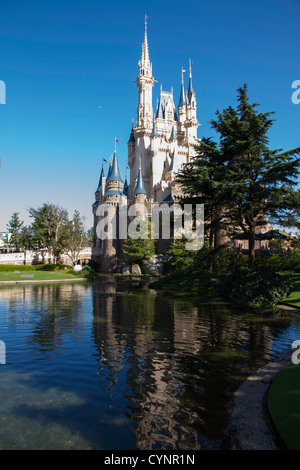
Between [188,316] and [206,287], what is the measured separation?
891cm

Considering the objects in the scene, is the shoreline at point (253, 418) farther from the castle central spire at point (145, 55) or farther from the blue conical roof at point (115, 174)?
the castle central spire at point (145, 55)

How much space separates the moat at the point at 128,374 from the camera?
4.41m

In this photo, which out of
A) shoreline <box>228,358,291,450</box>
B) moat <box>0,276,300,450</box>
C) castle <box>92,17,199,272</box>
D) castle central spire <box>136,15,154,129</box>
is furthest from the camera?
castle central spire <box>136,15,154,129</box>

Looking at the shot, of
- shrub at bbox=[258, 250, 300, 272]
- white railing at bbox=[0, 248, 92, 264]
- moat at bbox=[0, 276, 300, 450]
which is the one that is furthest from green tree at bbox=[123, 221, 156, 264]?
moat at bbox=[0, 276, 300, 450]

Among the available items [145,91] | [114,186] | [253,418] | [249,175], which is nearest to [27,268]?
[114,186]

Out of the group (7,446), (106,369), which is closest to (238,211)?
(106,369)

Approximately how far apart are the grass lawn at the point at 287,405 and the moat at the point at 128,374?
770 millimetres

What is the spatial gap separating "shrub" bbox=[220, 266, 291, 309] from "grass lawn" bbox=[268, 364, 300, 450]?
9.18 metres

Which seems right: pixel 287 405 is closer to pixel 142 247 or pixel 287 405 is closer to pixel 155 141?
pixel 142 247

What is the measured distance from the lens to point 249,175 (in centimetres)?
1969

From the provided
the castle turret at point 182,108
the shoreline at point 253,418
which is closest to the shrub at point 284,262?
the shoreline at point 253,418

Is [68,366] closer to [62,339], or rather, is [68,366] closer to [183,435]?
[62,339]

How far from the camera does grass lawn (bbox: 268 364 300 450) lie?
385 cm

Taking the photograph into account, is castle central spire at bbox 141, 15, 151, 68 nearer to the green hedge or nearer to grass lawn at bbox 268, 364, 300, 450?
the green hedge
